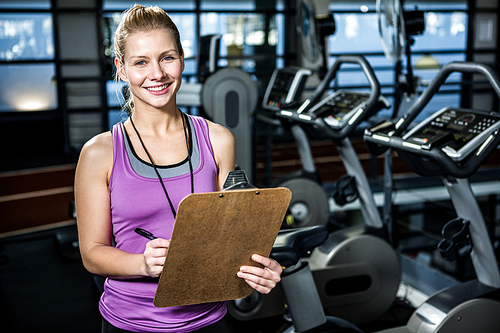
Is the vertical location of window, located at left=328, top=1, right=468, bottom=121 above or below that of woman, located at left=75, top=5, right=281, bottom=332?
above

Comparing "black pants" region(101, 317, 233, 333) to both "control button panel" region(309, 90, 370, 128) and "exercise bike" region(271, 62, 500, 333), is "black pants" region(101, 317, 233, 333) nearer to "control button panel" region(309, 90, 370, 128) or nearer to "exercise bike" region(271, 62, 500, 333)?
"exercise bike" region(271, 62, 500, 333)

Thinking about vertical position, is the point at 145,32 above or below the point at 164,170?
above

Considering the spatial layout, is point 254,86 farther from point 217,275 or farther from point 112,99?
point 112,99

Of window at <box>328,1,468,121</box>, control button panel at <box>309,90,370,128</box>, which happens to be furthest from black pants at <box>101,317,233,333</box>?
window at <box>328,1,468,121</box>

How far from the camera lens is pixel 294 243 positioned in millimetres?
1516

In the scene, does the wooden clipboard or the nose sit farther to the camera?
the nose

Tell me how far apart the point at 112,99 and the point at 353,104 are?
225 inches

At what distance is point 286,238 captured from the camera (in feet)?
5.01

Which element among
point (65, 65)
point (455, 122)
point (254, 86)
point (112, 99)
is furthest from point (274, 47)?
point (455, 122)

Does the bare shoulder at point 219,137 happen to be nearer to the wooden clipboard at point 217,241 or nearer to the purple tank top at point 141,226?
the purple tank top at point 141,226

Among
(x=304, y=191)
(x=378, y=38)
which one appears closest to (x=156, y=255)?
(x=304, y=191)

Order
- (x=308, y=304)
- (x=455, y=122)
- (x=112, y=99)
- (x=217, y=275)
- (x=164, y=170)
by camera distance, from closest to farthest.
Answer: (x=217, y=275)
(x=164, y=170)
(x=308, y=304)
(x=455, y=122)
(x=112, y=99)

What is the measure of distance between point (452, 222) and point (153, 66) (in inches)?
55.2

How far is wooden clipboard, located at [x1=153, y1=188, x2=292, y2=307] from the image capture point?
85 centimetres
